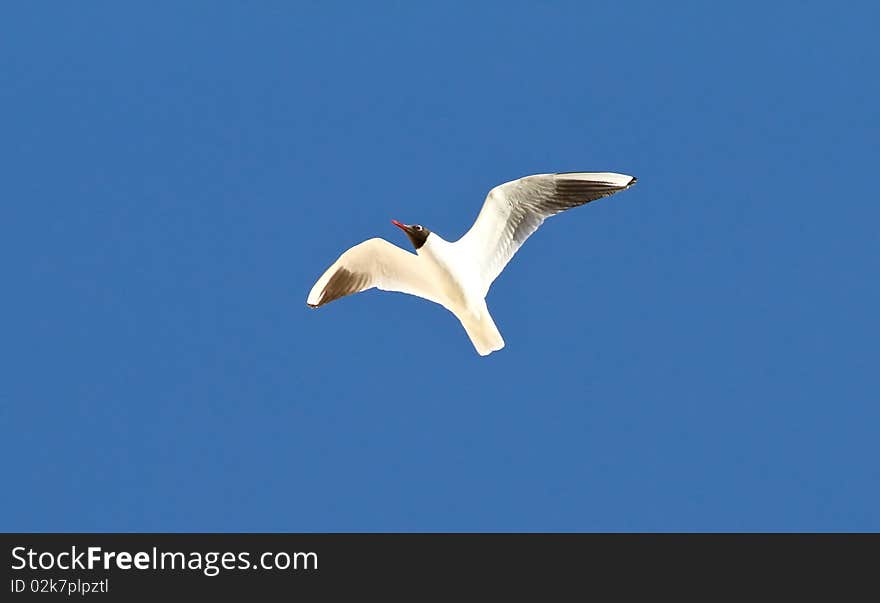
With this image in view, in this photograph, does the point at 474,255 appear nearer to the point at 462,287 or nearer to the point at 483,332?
the point at 462,287

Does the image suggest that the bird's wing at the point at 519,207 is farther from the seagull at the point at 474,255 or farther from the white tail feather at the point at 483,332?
the white tail feather at the point at 483,332

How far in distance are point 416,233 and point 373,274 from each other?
0.67m

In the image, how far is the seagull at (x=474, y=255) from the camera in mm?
14094

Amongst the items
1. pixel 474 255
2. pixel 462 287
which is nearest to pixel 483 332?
pixel 462 287

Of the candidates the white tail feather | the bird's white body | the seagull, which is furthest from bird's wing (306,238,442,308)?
the white tail feather

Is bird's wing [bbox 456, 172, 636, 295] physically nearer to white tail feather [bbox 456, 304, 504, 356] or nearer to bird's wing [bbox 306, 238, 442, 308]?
white tail feather [bbox 456, 304, 504, 356]
